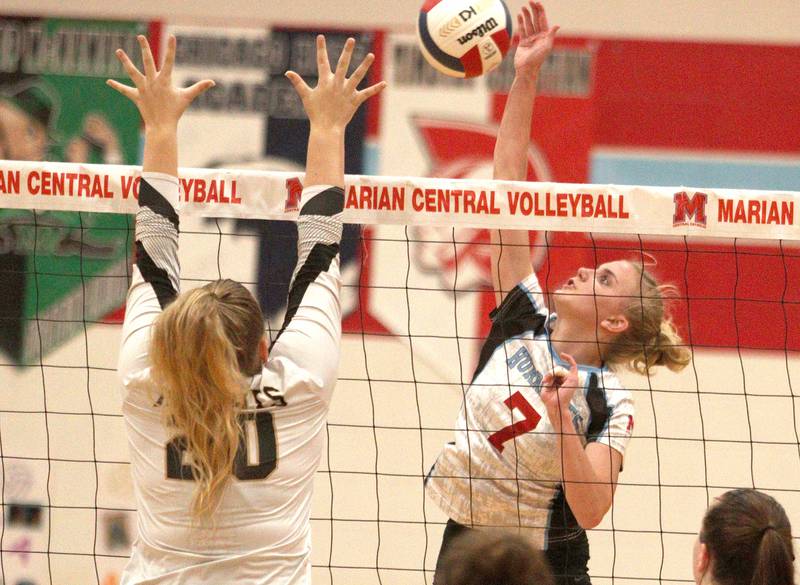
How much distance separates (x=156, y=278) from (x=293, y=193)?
1154 mm

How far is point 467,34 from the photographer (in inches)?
159

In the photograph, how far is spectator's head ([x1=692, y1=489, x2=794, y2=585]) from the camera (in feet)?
7.50

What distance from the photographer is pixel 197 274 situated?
300 inches

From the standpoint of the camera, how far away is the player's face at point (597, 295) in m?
3.78

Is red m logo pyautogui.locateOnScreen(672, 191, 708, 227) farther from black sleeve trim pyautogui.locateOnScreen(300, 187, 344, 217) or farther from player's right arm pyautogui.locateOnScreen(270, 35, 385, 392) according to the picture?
black sleeve trim pyautogui.locateOnScreen(300, 187, 344, 217)

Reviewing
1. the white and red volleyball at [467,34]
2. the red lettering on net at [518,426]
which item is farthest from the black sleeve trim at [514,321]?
the white and red volleyball at [467,34]

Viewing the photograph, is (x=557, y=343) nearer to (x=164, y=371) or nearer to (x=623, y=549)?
(x=164, y=371)

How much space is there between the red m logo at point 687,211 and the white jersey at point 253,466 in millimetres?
1651

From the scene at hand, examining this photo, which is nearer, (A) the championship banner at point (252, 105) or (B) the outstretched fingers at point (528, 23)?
(B) the outstretched fingers at point (528, 23)

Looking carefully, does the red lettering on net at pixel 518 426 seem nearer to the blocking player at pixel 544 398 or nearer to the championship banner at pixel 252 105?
the blocking player at pixel 544 398

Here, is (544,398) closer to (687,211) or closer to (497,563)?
(687,211)

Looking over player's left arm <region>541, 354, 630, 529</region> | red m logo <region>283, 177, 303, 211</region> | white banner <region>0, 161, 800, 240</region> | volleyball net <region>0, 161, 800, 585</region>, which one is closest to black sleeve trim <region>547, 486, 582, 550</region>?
player's left arm <region>541, 354, 630, 529</region>

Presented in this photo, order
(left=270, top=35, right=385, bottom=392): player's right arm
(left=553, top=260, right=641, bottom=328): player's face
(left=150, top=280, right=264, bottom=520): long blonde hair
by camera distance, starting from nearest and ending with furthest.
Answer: (left=150, top=280, right=264, bottom=520): long blonde hair < (left=270, top=35, right=385, bottom=392): player's right arm < (left=553, top=260, right=641, bottom=328): player's face

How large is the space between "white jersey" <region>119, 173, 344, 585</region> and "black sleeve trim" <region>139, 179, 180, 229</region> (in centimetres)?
22
